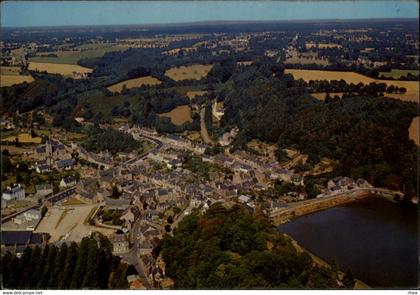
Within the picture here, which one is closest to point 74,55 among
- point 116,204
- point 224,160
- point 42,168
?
point 42,168

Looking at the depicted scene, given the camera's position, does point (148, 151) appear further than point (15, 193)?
Yes

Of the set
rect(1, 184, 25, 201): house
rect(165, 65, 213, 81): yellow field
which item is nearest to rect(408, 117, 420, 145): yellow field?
rect(165, 65, 213, 81): yellow field

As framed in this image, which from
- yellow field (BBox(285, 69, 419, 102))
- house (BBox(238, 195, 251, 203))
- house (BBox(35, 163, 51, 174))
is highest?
yellow field (BBox(285, 69, 419, 102))

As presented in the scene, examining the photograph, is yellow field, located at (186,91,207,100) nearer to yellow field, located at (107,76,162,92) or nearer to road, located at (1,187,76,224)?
yellow field, located at (107,76,162,92)

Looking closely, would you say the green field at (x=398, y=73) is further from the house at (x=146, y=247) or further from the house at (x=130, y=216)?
the house at (x=146, y=247)

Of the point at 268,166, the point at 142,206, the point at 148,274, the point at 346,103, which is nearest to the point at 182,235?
the point at 148,274

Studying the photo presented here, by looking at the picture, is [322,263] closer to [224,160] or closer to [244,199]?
[244,199]
